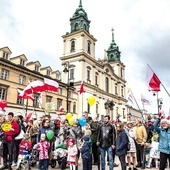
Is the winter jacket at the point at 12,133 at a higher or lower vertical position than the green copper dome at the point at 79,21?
lower

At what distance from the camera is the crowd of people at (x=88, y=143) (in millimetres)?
6929

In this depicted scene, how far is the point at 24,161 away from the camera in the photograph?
8102 mm

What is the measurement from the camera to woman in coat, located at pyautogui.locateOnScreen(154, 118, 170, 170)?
570cm

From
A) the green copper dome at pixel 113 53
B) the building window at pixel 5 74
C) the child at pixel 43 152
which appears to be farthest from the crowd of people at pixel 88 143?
the green copper dome at pixel 113 53

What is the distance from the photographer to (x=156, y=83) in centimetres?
1211

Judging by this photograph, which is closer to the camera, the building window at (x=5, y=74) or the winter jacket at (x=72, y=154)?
the winter jacket at (x=72, y=154)

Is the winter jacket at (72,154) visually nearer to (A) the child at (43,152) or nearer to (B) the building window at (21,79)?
(A) the child at (43,152)

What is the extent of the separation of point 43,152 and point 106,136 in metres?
2.40

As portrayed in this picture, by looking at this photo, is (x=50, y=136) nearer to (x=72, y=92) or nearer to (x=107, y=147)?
(x=107, y=147)

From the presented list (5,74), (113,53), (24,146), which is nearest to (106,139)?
(24,146)

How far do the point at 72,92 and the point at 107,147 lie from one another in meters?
34.4

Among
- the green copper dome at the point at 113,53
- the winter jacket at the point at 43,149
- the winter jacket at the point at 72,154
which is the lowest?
the winter jacket at the point at 72,154

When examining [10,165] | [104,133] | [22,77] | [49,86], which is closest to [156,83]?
[104,133]

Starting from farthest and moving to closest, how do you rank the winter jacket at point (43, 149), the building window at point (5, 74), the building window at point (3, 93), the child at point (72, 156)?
the building window at point (5, 74) < the building window at point (3, 93) < the child at point (72, 156) < the winter jacket at point (43, 149)
